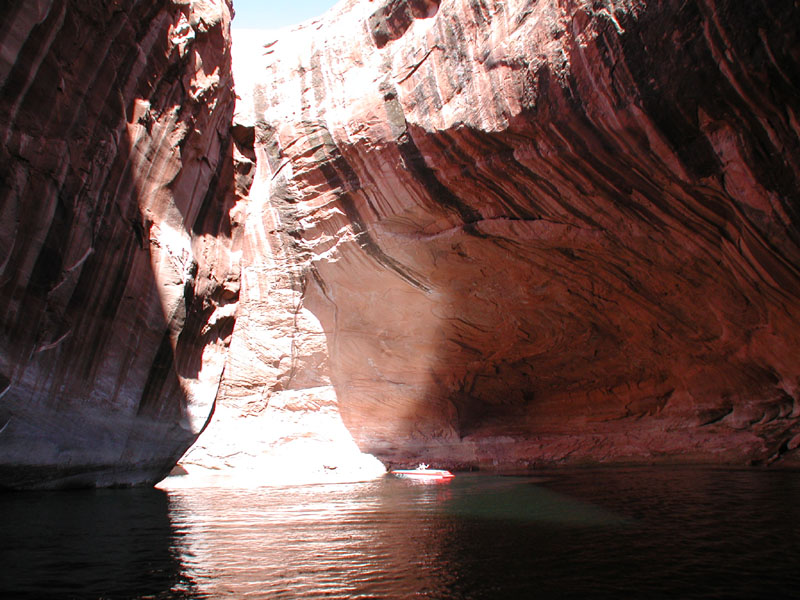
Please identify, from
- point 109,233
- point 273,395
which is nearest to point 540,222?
point 109,233

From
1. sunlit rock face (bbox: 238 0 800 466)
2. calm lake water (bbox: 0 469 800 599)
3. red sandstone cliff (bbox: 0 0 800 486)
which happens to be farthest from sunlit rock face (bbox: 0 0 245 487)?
sunlit rock face (bbox: 238 0 800 466)

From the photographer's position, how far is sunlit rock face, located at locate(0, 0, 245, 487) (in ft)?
32.1

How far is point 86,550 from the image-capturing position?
7.01 m

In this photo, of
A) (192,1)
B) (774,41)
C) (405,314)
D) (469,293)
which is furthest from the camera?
(405,314)

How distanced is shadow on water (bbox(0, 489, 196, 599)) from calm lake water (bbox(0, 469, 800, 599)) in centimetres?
3

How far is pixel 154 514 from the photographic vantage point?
1045 centimetres

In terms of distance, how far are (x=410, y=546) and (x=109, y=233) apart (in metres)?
9.28

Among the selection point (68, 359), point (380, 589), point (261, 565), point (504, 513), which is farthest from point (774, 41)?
point (68, 359)

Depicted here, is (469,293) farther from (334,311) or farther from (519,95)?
(519,95)

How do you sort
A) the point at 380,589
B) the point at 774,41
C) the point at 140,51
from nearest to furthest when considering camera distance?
1. the point at 380,589
2. the point at 774,41
3. the point at 140,51

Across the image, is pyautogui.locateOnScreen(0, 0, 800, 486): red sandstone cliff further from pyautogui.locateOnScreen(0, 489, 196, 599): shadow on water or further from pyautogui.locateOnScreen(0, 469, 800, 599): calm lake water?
pyautogui.locateOnScreen(0, 469, 800, 599): calm lake water

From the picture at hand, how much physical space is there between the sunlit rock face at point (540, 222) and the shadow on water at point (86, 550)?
1158cm

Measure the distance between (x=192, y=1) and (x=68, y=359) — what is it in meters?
8.95

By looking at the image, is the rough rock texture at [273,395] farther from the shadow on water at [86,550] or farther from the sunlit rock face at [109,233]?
the shadow on water at [86,550]
